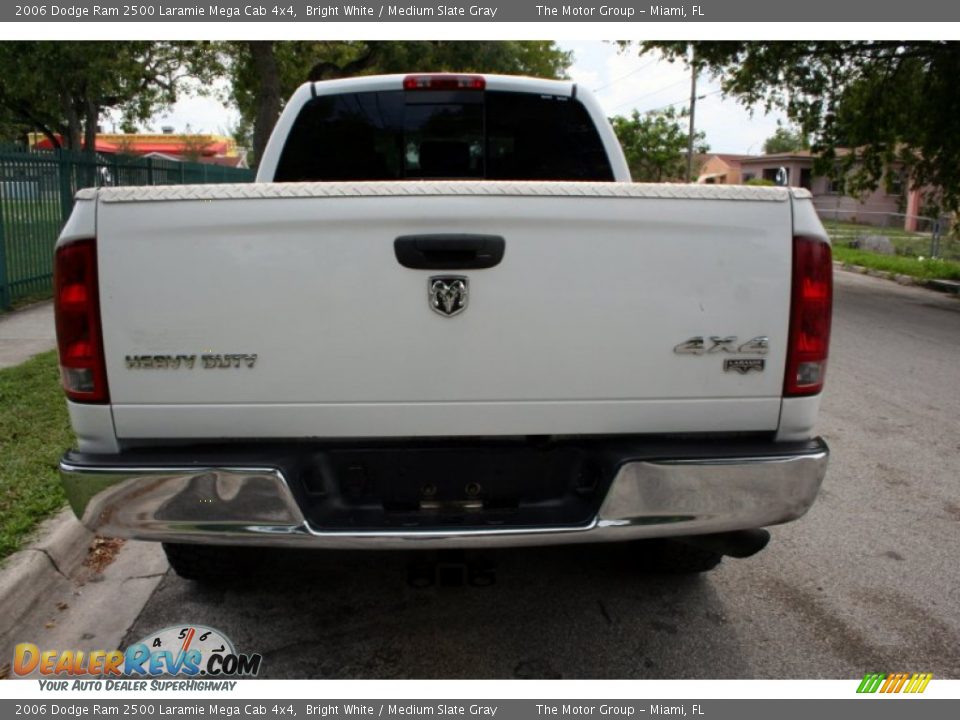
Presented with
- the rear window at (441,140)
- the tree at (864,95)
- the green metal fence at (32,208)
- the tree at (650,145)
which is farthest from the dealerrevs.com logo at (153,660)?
the tree at (650,145)

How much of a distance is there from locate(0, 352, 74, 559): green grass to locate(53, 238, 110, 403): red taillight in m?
1.51

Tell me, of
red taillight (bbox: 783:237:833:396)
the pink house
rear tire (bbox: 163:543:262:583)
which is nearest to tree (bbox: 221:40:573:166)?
rear tire (bbox: 163:543:262:583)

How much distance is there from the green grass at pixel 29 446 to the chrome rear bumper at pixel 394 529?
148 centimetres

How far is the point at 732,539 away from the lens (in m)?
2.88

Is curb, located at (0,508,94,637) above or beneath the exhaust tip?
beneath

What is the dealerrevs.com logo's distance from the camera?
9.70ft

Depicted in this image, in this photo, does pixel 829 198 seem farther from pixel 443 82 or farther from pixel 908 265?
pixel 443 82

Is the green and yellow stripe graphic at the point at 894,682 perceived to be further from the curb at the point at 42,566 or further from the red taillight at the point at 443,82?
the red taillight at the point at 443,82

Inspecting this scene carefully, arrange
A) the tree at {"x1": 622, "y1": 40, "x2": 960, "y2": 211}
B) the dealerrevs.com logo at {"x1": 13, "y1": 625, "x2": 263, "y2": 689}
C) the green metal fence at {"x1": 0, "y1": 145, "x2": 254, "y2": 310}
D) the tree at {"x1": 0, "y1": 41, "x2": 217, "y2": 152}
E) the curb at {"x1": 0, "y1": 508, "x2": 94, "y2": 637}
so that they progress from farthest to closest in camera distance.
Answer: the tree at {"x1": 0, "y1": 41, "x2": 217, "y2": 152} < the tree at {"x1": 622, "y1": 40, "x2": 960, "y2": 211} < the green metal fence at {"x1": 0, "y1": 145, "x2": 254, "y2": 310} < the curb at {"x1": 0, "y1": 508, "x2": 94, "y2": 637} < the dealerrevs.com logo at {"x1": 13, "y1": 625, "x2": 263, "y2": 689}

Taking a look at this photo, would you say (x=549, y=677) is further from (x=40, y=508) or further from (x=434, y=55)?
(x=434, y=55)

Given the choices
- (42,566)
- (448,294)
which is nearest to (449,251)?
(448,294)

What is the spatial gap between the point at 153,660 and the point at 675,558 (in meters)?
2.12

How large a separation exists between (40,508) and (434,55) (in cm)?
1914

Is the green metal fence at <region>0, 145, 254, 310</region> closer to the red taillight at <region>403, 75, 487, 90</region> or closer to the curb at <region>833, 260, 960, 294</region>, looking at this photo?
the red taillight at <region>403, 75, 487, 90</region>
